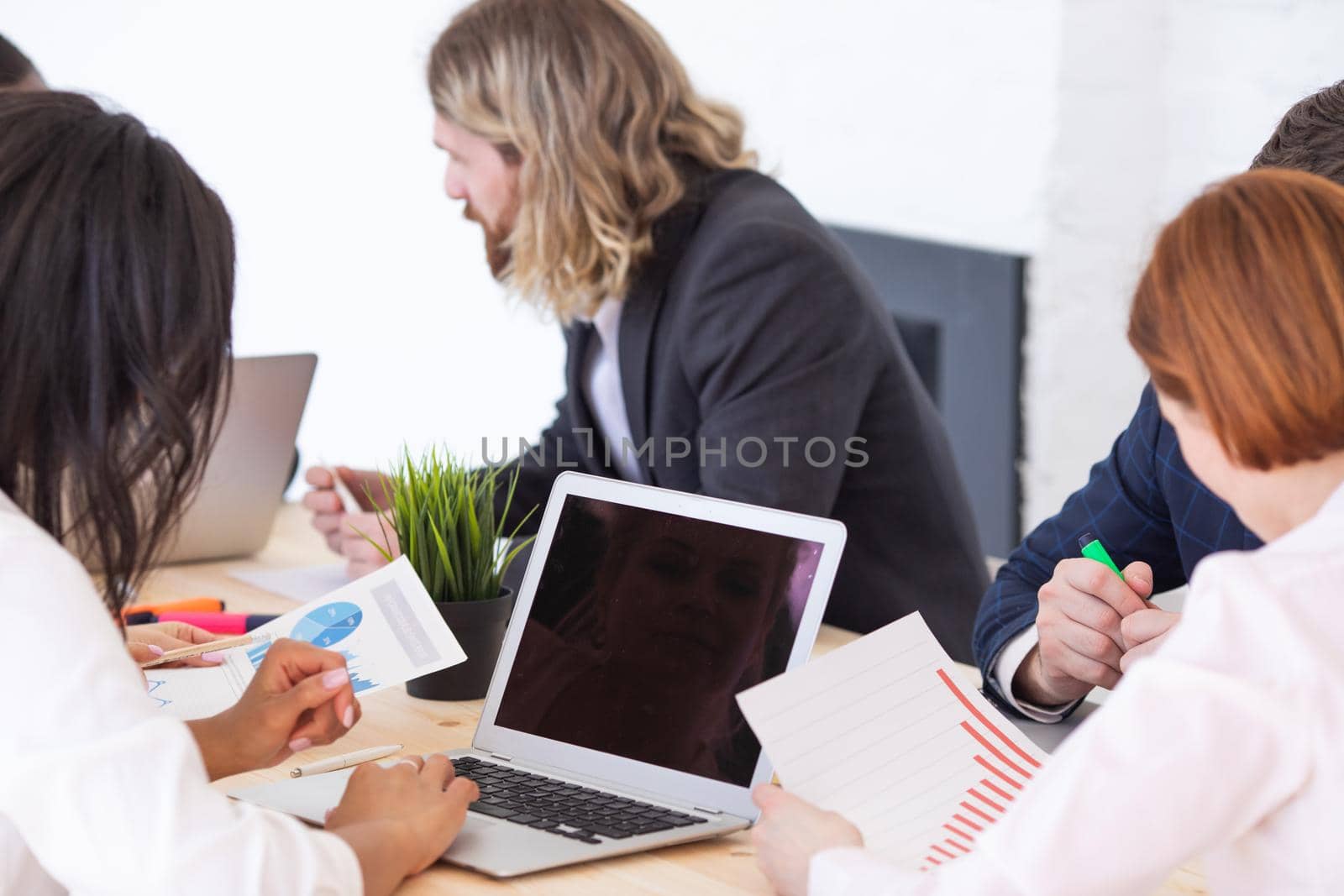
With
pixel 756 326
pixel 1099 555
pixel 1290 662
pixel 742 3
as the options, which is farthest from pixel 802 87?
pixel 1290 662

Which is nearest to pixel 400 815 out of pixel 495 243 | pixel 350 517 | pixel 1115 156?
pixel 350 517

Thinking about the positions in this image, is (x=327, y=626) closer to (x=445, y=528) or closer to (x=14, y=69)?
(x=445, y=528)

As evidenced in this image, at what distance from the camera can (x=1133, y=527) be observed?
126 cm

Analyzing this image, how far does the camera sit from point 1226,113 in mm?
2252

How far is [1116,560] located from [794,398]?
1.45 feet

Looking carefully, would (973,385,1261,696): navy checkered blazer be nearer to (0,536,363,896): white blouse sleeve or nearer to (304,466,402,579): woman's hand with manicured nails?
(304,466,402,579): woman's hand with manicured nails

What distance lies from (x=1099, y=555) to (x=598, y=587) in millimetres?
391

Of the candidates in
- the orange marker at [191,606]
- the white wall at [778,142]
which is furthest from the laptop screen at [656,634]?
the white wall at [778,142]

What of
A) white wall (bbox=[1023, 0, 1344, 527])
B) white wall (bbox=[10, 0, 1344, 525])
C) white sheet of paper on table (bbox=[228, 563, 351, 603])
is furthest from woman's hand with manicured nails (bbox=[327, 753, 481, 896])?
white wall (bbox=[1023, 0, 1344, 527])

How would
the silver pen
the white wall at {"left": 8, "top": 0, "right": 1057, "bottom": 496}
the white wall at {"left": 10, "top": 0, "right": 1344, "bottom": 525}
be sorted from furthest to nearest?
the white wall at {"left": 8, "top": 0, "right": 1057, "bottom": 496} → the white wall at {"left": 10, "top": 0, "right": 1344, "bottom": 525} → the silver pen

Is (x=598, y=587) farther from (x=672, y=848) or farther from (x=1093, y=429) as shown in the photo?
(x=1093, y=429)

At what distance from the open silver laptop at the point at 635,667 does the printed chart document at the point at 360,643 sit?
0.07 m

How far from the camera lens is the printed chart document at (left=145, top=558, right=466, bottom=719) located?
1048mm

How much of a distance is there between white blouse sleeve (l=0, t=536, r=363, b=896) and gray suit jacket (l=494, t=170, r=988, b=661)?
906 mm
